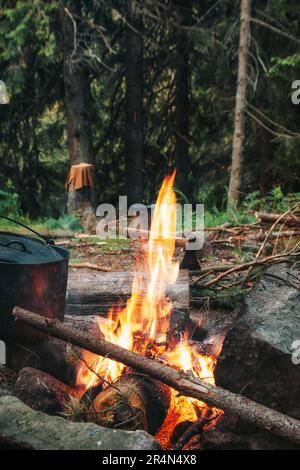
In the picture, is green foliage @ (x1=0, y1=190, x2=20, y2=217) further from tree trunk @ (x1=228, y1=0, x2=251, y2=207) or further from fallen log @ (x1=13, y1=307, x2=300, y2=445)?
fallen log @ (x1=13, y1=307, x2=300, y2=445)

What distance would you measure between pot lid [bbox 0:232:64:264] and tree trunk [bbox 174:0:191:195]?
1013 cm

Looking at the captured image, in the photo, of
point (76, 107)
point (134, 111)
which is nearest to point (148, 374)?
point (76, 107)

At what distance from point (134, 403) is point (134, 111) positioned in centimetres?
1031

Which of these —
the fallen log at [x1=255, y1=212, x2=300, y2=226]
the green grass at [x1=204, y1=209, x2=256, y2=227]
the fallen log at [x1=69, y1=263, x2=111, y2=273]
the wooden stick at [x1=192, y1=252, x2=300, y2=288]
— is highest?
the fallen log at [x1=255, y1=212, x2=300, y2=226]

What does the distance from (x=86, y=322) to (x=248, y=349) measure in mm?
1811

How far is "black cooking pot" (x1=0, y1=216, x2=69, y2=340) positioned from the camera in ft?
14.0

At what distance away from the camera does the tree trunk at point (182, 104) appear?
46.1 feet

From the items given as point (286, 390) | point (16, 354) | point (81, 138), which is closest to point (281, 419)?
point (286, 390)

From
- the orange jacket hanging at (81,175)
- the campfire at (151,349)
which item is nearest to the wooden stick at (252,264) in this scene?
the campfire at (151,349)

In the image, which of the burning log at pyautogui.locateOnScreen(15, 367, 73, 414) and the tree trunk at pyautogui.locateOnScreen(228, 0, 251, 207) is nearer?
the burning log at pyautogui.locateOnScreen(15, 367, 73, 414)

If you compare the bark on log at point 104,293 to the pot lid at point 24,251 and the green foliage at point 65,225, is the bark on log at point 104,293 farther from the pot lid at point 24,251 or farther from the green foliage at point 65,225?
the green foliage at point 65,225

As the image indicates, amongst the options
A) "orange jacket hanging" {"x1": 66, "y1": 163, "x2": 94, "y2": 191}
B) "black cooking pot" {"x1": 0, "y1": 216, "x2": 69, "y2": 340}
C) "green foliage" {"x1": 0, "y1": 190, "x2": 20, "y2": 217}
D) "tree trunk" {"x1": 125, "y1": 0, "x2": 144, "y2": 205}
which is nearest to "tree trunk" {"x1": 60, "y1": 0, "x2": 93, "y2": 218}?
"orange jacket hanging" {"x1": 66, "y1": 163, "x2": 94, "y2": 191}

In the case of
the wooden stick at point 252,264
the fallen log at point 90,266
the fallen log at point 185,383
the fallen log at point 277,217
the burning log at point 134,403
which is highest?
the fallen log at point 277,217

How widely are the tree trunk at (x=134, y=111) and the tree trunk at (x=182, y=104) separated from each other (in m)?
1.23
